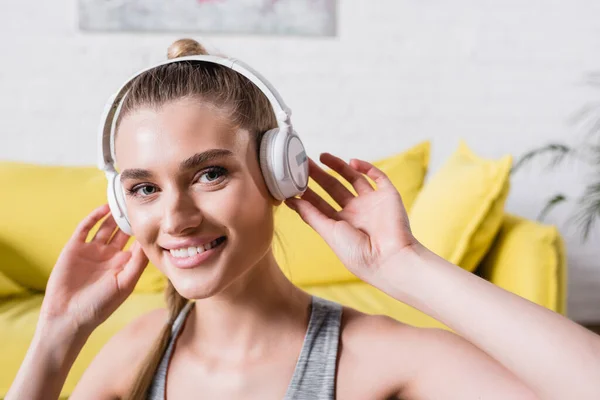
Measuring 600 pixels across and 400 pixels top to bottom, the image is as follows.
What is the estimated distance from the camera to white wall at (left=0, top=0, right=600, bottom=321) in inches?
115

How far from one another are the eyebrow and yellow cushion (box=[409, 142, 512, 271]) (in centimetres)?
115

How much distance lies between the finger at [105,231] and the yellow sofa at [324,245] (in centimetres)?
53

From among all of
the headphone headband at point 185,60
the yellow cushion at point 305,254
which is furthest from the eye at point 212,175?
the yellow cushion at point 305,254

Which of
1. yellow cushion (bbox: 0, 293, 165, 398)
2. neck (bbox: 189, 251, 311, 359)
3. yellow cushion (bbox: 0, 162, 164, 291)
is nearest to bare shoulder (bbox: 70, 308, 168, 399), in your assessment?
neck (bbox: 189, 251, 311, 359)

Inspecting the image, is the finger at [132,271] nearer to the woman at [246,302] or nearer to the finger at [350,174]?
the woman at [246,302]

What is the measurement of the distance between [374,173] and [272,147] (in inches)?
7.3

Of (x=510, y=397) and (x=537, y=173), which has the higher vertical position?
(x=510, y=397)

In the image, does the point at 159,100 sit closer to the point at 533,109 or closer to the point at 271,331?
the point at 271,331

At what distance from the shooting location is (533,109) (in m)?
3.10

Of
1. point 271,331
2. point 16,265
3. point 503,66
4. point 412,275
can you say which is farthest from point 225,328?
point 503,66

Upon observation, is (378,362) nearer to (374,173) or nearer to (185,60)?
(374,173)

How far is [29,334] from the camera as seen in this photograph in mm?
1841

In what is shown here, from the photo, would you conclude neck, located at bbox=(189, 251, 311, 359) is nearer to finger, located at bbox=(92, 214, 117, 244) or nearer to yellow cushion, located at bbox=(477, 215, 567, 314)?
finger, located at bbox=(92, 214, 117, 244)

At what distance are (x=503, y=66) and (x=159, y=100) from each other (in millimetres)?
2471
